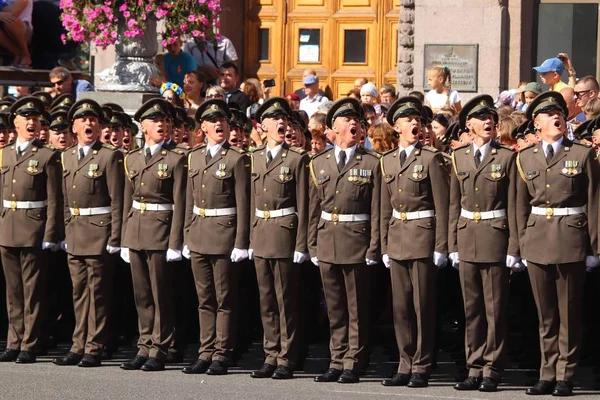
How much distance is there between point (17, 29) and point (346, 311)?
8711 mm

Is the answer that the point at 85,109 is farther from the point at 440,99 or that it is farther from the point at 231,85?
the point at 440,99

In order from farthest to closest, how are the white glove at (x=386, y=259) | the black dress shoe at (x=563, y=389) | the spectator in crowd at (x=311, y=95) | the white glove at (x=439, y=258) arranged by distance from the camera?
the spectator in crowd at (x=311, y=95) < the white glove at (x=386, y=259) < the white glove at (x=439, y=258) < the black dress shoe at (x=563, y=389)

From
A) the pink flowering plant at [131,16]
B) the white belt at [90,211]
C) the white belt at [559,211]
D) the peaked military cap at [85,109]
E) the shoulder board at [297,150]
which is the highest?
the pink flowering plant at [131,16]

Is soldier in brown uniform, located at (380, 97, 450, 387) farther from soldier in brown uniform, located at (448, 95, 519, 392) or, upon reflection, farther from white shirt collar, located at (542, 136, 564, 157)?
white shirt collar, located at (542, 136, 564, 157)

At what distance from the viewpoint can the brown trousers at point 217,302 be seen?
37.6 ft

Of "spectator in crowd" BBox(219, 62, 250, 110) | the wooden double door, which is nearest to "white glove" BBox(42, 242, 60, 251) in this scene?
"spectator in crowd" BBox(219, 62, 250, 110)

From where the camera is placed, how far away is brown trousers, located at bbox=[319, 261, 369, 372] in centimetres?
1116

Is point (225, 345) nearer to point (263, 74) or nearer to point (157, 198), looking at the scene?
point (157, 198)

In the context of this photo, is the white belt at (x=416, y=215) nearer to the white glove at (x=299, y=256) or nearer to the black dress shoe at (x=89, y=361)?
the white glove at (x=299, y=256)

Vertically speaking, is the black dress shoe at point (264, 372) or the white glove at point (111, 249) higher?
the white glove at point (111, 249)

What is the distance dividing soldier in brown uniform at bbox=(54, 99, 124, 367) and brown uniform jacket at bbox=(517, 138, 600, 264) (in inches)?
Result: 119

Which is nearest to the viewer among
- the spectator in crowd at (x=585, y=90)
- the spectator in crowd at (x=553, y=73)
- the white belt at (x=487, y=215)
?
the white belt at (x=487, y=215)

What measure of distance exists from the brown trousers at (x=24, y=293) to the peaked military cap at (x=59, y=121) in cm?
95

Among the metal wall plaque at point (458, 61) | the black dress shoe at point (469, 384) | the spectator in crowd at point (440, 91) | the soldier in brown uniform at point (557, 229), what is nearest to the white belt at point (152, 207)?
the black dress shoe at point (469, 384)
